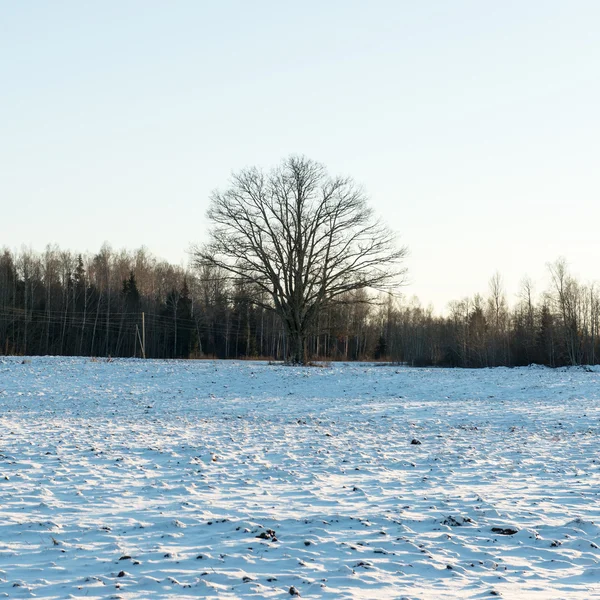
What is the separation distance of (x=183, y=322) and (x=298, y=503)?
72.0 meters

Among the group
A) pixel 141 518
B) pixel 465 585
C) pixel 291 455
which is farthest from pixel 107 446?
pixel 465 585

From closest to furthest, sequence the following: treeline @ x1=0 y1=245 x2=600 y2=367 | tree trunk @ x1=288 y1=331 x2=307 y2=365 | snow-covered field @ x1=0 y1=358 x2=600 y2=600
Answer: snow-covered field @ x1=0 y1=358 x2=600 y2=600 → tree trunk @ x1=288 y1=331 x2=307 y2=365 → treeline @ x1=0 y1=245 x2=600 y2=367

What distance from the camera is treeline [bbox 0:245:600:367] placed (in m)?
69.0

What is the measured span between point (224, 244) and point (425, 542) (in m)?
32.6

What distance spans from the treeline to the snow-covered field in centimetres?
5004

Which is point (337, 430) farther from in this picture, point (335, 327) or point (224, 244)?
point (335, 327)

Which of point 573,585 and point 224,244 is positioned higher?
point 224,244

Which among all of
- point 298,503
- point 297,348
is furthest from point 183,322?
point 298,503

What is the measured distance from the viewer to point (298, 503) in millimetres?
8383

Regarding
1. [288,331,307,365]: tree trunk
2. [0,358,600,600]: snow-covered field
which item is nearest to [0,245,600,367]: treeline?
[288,331,307,365]: tree trunk

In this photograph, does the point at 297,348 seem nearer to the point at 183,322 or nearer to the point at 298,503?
the point at 298,503

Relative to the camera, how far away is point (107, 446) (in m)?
12.4

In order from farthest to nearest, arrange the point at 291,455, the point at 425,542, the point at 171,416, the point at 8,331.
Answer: the point at 8,331
the point at 171,416
the point at 291,455
the point at 425,542

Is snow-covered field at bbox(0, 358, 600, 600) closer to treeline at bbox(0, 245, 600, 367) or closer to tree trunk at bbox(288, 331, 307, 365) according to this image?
tree trunk at bbox(288, 331, 307, 365)
